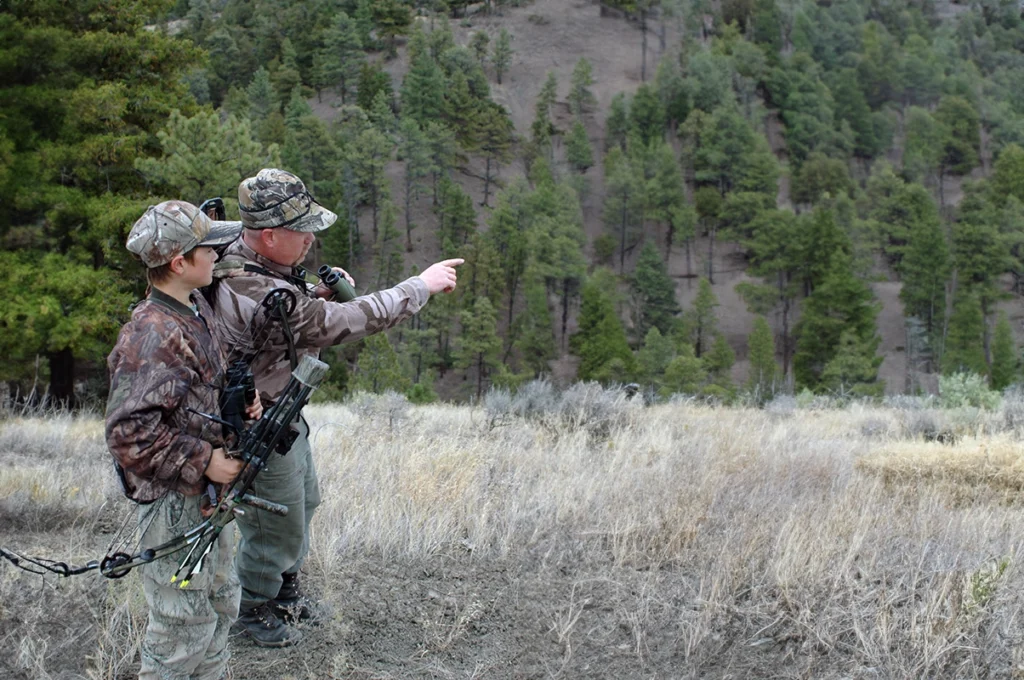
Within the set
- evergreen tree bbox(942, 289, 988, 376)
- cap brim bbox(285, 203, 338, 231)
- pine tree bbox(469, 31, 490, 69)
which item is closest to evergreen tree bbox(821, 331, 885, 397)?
evergreen tree bbox(942, 289, 988, 376)

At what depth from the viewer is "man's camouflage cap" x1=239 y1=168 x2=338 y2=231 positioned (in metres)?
3.25

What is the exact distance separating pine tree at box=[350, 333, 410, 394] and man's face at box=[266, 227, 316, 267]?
32.0m

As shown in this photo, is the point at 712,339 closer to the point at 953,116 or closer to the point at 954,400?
the point at 953,116

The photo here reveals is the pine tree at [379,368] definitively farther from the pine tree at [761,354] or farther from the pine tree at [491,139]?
the pine tree at [491,139]

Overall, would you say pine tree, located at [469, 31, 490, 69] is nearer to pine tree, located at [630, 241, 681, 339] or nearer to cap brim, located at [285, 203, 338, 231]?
pine tree, located at [630, 241, 681, 339]

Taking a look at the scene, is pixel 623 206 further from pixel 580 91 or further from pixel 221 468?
pixel 221 468

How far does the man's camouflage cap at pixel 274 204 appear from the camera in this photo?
10.7ft

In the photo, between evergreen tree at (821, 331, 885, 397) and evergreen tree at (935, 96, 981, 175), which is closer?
evergreen tree at (821, 331, 885, 397)

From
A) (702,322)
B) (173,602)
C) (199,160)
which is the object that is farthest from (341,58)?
(173,602)

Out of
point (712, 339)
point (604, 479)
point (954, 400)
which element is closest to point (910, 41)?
point (712, 339)

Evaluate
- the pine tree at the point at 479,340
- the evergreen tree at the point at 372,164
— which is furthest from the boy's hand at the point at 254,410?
the evergreen tree at the point at 372,164

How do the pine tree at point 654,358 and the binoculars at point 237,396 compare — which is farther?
the pine tree at point 654,358

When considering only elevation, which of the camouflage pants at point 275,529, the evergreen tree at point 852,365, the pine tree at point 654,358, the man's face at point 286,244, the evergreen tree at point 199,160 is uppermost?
the man's face at point 286,244

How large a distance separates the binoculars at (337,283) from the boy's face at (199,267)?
635 mm
